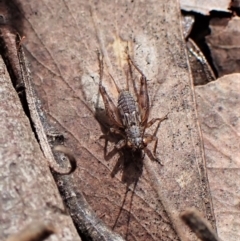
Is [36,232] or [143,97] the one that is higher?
[143,97]

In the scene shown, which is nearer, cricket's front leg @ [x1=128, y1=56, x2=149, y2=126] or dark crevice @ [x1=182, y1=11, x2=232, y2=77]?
cricket's front leg @ [x1=128, y1=56, x2=149, y2=126]

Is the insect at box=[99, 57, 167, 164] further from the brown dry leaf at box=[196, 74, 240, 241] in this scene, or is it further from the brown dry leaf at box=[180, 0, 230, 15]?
the brown dry leaf at box=[180, 0, 230, 15]

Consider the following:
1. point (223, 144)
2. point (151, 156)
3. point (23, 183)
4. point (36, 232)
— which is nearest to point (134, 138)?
point (151, 156)

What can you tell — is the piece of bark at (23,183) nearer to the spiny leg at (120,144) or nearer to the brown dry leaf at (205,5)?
the spiny leg at (120,144)

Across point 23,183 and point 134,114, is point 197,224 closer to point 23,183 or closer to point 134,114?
point 23,183

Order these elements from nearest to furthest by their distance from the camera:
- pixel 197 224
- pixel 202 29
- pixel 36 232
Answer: pixel 36 232, pixel 197 224, pixel 202 29

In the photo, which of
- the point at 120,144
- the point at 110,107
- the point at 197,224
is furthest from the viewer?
the point at 110,107

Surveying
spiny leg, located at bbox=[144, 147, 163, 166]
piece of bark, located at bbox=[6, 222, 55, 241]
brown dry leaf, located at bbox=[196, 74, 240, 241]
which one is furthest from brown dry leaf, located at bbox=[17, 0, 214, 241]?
piece of bark, located at bbox=[6, 222, 55, 241]
